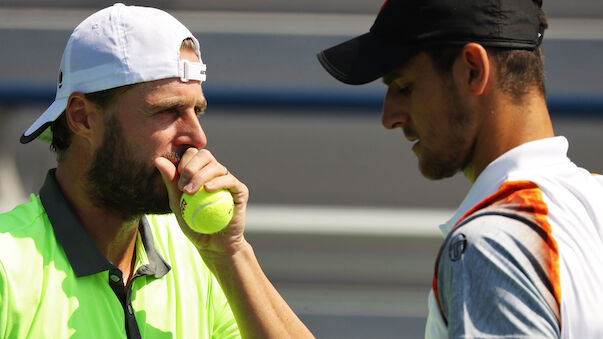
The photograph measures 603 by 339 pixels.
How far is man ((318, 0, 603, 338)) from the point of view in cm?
127

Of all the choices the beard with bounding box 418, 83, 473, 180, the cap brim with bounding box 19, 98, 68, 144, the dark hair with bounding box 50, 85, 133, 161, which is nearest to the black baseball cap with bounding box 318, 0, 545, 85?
the beard with bounding box 418, 83, 473, 180

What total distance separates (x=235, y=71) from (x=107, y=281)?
2.50 meters

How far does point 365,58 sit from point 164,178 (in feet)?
2.23

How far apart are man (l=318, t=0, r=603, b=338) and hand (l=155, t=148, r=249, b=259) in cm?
44

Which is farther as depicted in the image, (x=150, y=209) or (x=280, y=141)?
(x=280, y=141)

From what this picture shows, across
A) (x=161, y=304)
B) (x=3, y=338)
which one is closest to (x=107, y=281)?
(x=161, y=304)

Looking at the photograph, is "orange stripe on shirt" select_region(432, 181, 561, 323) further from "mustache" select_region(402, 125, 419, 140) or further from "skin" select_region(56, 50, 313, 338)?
"skin" select_region(56, 50, 313, 338)

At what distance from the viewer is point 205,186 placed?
1945 mm

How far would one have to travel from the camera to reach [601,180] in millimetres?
1565

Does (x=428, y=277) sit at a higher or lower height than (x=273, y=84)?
lower

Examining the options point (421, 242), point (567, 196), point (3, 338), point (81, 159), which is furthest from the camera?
point (421, 242)

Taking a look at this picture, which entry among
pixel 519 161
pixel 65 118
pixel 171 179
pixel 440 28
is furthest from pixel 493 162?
pixel 65 118

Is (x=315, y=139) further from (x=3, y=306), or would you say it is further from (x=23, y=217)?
(x=3, y=306)

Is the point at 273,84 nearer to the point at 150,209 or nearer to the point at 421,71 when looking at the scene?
the point at 150,209
